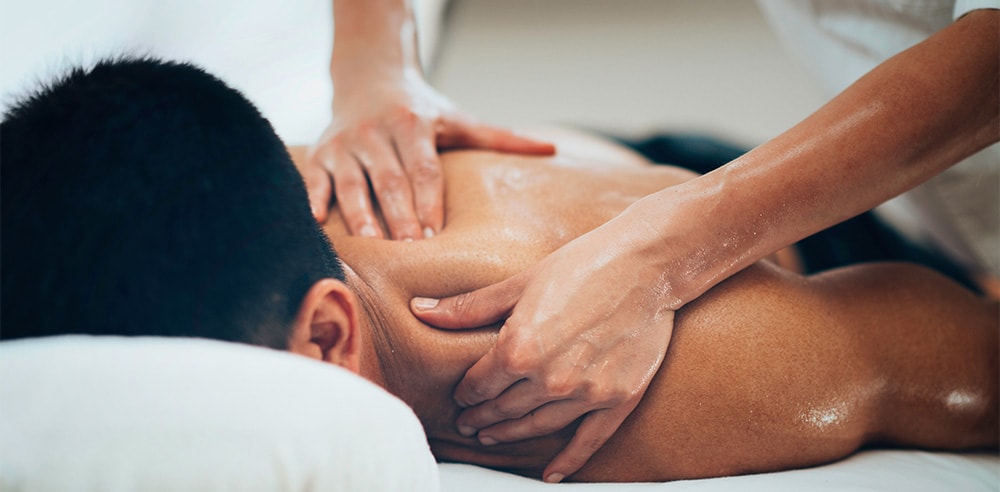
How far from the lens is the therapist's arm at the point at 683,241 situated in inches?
27.7

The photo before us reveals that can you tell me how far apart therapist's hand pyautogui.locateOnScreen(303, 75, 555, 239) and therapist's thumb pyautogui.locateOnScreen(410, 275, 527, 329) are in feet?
0.34

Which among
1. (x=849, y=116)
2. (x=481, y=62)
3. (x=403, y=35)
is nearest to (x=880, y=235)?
(x=849, y=116)

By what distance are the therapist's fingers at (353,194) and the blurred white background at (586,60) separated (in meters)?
0.37

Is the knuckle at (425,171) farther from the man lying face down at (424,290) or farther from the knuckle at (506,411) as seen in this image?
the knuckle at (506,411)

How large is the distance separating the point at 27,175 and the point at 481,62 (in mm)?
1449

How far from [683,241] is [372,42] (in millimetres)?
589

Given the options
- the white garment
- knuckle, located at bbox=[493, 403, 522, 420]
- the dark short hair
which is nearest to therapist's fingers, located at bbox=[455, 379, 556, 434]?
knuckle, located at bbox=[493, 403, 522, 420]

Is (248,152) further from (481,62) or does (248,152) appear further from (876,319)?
(481,62)

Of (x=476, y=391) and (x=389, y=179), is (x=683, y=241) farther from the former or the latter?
(x=389, y=179)

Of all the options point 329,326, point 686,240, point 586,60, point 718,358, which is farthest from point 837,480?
point 586,60

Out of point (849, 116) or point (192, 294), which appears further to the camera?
point (849, 116)

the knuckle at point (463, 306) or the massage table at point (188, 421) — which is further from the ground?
the massage table at point (188, 421)

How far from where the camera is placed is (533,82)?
190 cm

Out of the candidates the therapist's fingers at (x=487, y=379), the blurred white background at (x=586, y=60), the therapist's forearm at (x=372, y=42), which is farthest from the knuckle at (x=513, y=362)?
the blurred white background at (x=586, y=60)
